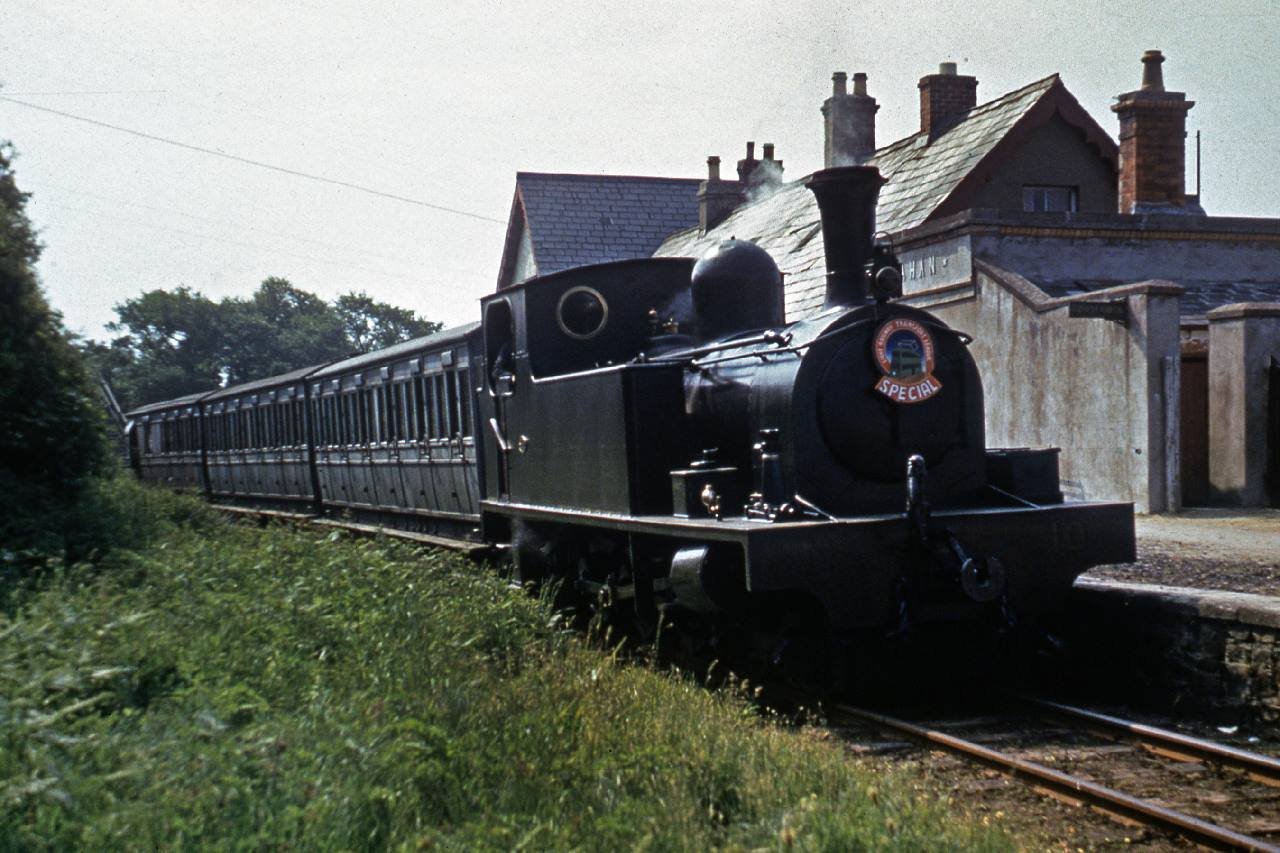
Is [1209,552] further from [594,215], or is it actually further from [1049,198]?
[594,215]

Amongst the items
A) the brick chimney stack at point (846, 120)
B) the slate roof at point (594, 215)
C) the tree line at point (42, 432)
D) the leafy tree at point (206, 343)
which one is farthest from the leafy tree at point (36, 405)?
the leafy tree at point (206, 343)

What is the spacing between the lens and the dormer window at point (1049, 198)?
20734mm

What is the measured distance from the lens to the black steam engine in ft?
21.3

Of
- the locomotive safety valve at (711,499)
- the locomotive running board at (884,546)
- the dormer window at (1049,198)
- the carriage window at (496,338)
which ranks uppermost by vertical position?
the dormer window at (1049,198)

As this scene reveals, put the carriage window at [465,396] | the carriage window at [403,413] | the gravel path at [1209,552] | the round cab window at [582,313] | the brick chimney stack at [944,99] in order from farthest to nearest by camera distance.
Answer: the brick chimney stack at [944,99], the carriage window at [403,413], the carriage window at [465,396], the round cab window at [582,313], the gravel path at [1209,552]

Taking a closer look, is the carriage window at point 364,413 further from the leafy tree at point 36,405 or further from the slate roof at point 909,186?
the slate roof at point 909,186

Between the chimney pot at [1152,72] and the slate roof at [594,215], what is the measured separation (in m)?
13.5

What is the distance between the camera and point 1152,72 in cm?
1583

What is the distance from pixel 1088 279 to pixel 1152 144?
2289 mm

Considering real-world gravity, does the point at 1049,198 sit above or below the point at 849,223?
above

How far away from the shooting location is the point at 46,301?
14.6 meters

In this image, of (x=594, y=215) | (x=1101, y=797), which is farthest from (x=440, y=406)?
(x=594, y=215)

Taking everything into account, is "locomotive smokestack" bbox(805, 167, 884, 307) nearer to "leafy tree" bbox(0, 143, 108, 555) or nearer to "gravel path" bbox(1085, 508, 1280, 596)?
"gravel path" bbox(1085, 508, 1280, 596)

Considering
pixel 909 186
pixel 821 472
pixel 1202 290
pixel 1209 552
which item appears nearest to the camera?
pixel 821 472
